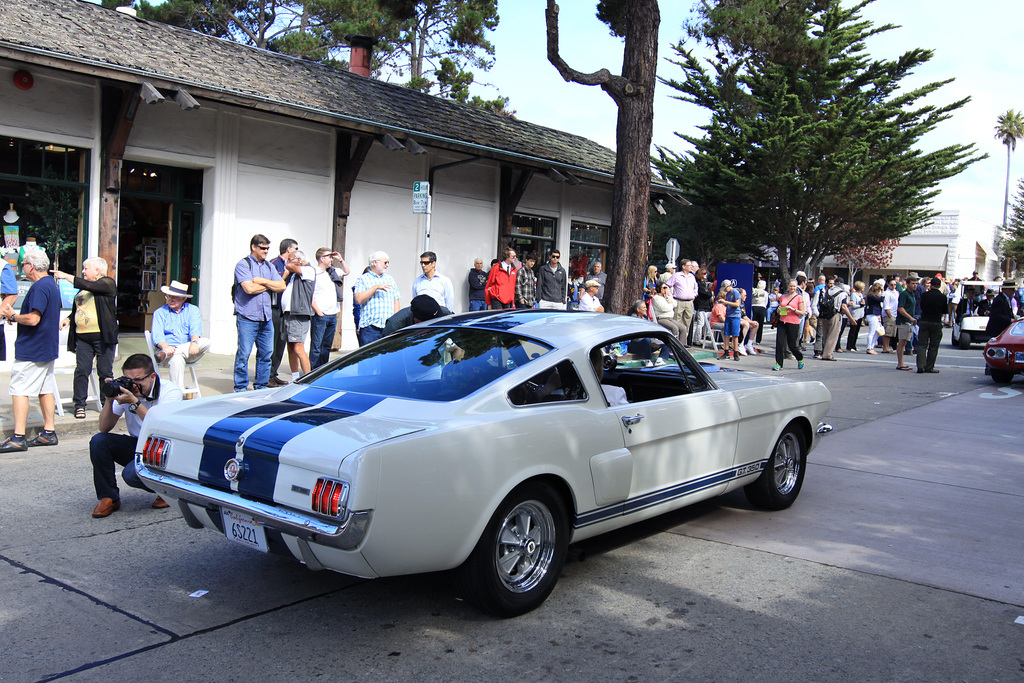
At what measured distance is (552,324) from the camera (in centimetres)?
482

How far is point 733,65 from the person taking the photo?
1233 inches

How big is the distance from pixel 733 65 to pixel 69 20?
978 inches

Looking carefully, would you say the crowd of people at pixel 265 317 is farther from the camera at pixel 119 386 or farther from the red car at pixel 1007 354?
the red car at pixel 1007 354

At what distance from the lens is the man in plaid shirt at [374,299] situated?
9920mm

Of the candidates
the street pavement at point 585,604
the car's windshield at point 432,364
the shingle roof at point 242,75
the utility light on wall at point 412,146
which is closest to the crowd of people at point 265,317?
the street pavement at point 585,604

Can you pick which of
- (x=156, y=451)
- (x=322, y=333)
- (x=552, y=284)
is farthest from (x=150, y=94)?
(x=156, y=451)

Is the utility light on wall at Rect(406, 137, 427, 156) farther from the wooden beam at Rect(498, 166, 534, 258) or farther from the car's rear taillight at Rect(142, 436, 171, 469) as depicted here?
the car's rear taillight at Rect(142, 436, 171, 469)

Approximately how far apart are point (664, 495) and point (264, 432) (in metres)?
2.34

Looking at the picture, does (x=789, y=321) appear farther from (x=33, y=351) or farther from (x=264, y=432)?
(x=264, y=432)

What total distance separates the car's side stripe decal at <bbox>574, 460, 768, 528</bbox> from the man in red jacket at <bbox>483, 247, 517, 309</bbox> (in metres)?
9.12

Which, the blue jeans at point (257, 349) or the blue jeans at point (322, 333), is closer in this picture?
the blue jeans at point (257, 349)

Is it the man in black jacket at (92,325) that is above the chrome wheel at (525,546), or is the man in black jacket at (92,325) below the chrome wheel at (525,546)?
above

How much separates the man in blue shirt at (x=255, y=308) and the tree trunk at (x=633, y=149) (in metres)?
5.41

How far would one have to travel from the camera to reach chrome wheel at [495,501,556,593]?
12.9 ft
